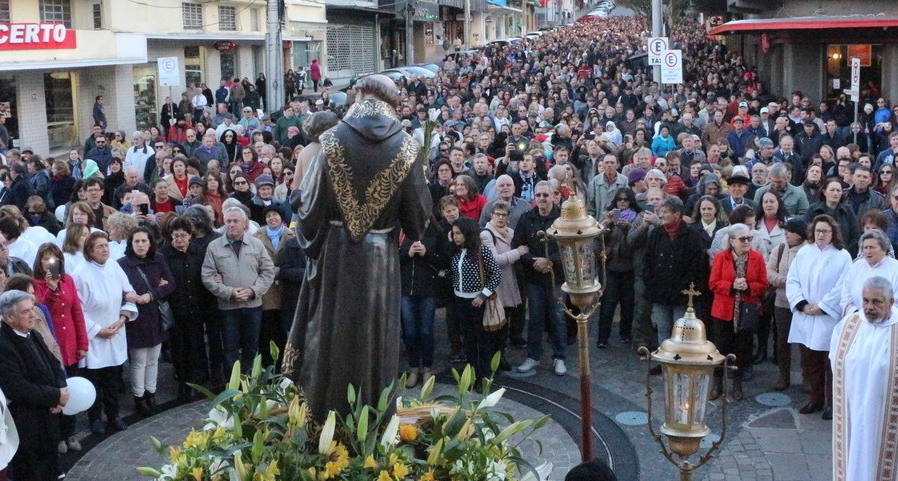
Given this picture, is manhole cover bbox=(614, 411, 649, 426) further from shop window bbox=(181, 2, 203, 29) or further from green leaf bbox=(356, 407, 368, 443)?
shop window bbox=(181, 2, 203, 29)

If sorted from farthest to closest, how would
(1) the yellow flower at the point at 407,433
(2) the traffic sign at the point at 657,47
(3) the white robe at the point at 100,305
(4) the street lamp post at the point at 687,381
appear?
1. (2) the traffic sign at the point at 657,47
2. (3) the white robe at the point at 100,305
3. (1) the yellow flower at the point at 407,433
4. (4) the street lamp post at the point at 687,381

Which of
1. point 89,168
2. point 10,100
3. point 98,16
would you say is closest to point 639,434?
point 89,168

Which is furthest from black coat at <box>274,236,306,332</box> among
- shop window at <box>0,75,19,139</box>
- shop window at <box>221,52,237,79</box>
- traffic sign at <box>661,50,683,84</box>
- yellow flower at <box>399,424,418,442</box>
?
shop window at <box>221,52,237,79</box>

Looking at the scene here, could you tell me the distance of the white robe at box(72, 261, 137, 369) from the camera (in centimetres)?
906

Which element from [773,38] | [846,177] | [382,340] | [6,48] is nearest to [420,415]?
[382,340]

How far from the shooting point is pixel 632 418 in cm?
939

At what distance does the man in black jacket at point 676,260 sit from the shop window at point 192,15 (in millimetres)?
28293

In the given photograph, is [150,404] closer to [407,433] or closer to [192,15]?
[407,433]

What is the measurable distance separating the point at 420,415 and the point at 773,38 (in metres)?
26.8

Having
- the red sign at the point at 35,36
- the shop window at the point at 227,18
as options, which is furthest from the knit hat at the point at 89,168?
the shop window at the point at 227,18

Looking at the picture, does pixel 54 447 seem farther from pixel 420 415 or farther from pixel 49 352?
pixel 420 415

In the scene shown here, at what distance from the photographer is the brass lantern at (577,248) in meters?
6.09

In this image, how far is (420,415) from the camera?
6.11m

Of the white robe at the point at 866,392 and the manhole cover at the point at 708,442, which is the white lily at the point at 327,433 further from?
the manhole cover at the point at 708,442
